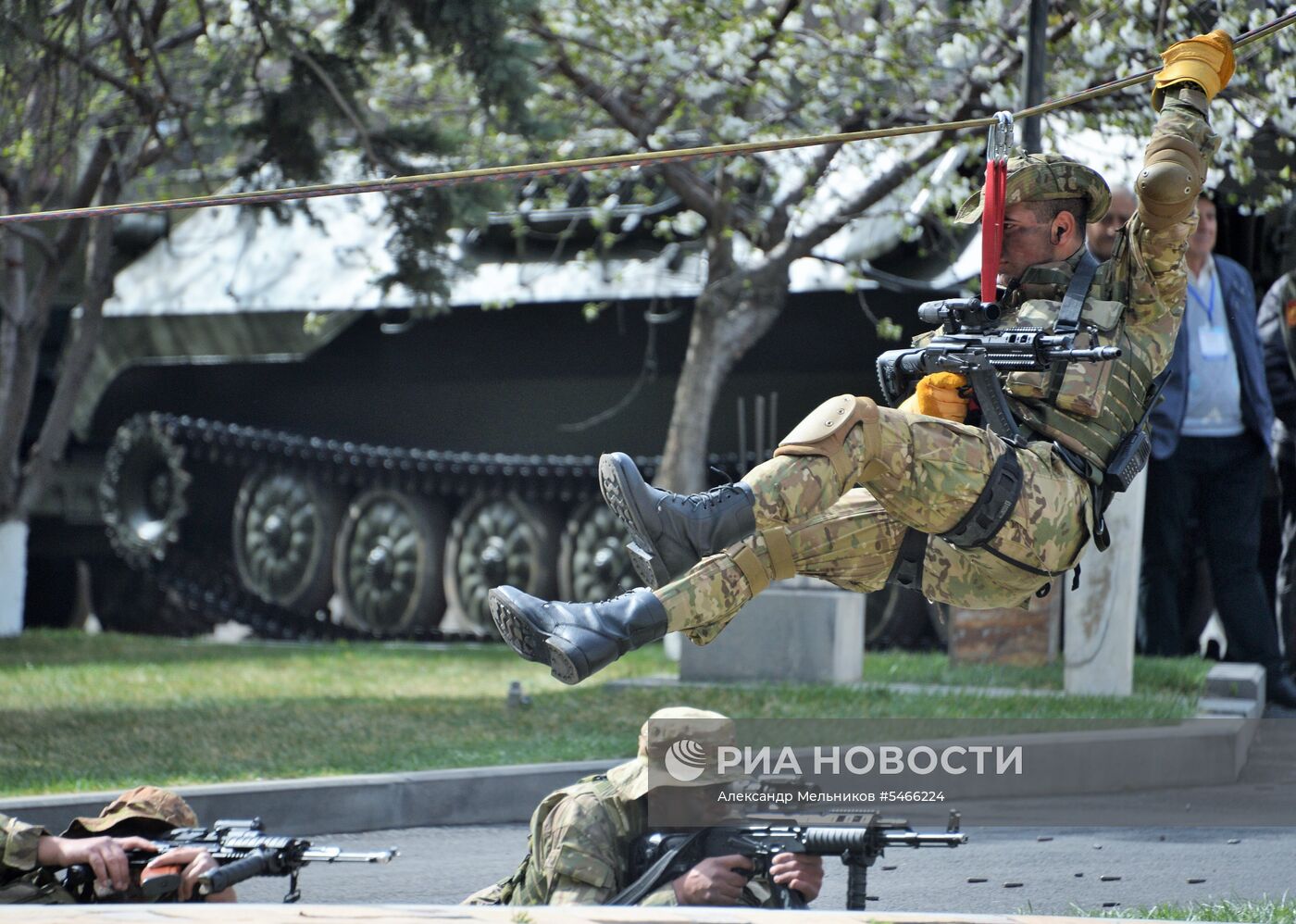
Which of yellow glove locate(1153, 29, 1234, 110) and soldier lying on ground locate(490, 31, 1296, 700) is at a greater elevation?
yellow glove locate(1153, 29, 1234, 110)

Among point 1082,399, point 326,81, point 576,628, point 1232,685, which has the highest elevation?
point 326,81

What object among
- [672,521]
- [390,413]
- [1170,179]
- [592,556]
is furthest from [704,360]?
[672,521]

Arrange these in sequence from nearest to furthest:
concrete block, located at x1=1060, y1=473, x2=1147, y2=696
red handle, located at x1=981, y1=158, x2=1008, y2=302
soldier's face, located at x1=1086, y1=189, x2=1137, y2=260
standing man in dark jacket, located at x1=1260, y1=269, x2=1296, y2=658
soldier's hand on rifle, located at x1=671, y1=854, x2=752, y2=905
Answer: soldier's hand on rifle, located at x1=671, y1=854, x2=752, y2=905 → red handle, located at x1=981, y1=158, x2=1008, y2=302 → concrete block, located at x1=1060, y1=473, x2=1147, y2=696 → soldier's face, located at x1=1086, y1=189, x2=1137, y2=260 → standing man in dark jacket, located at x1=1260, y1=269, x2=1296, y2=658

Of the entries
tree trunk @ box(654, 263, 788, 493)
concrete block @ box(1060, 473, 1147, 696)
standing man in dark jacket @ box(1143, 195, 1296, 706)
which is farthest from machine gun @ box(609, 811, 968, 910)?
tree trunk @ box(654, 263, 788, 493)

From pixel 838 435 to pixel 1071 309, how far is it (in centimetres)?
87

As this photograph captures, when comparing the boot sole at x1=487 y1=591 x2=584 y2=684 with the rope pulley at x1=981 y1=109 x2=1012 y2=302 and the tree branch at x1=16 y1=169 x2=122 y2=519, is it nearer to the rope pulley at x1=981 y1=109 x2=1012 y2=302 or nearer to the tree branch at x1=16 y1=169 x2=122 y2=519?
the rope pulley at x1=981 y1=109 x2=1012 y2=302

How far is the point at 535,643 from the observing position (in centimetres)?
484

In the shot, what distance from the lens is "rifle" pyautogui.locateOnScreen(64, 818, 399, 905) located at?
5066 mm

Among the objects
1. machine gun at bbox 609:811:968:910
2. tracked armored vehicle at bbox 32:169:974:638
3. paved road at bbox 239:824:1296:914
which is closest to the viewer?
machine gun at bbox 609:811:968:910

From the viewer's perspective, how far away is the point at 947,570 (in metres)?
5.50

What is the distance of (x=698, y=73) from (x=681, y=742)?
28.1 ft

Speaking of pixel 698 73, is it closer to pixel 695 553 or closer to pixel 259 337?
pixel 259 337

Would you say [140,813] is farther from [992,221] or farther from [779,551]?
[992,221]

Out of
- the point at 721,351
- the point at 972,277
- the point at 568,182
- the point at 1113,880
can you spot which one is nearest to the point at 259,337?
the point at 568,182
